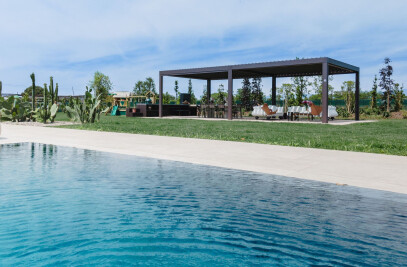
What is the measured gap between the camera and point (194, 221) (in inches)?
139

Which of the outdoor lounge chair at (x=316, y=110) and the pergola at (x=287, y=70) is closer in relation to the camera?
the pergola at (x=287, y=70)

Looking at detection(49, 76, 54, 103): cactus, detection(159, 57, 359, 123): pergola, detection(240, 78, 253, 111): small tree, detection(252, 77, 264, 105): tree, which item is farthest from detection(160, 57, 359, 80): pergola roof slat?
detection(49, 76, 54, 103): cactus

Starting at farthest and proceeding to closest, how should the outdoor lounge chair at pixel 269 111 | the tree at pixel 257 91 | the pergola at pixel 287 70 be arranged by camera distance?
the tree at pixel 257 91, the outdoor lounge chair at pixel 269 111, the pergola at pixel 287 70

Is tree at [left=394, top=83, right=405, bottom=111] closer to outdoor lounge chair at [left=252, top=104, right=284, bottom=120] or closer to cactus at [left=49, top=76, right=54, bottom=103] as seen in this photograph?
outdoor lounge chair at [left=252, top=104, right=284, bottom=120]

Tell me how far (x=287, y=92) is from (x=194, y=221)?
3478cm

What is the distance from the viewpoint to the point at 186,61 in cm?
4447

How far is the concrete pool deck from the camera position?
517 centimetres

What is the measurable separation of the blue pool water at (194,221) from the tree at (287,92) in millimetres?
29617

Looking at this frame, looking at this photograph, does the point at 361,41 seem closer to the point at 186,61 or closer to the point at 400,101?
the point at 400,101

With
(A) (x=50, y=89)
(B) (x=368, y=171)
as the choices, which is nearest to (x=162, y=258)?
(B) (x=368, y=171)

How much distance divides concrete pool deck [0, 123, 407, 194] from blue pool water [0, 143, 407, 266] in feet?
1.36

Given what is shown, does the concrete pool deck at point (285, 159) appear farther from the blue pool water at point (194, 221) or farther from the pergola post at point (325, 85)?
the pergola post at point (325, 85)

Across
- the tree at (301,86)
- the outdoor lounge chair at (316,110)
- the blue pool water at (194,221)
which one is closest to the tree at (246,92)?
the tree at (301,86)

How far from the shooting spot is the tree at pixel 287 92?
34188 millimetres
